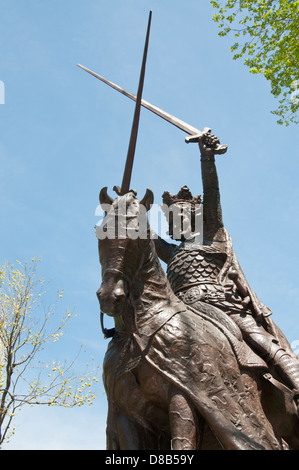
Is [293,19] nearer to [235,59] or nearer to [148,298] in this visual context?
[235,59]

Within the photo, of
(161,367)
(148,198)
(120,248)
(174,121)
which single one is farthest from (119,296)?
(174,121)

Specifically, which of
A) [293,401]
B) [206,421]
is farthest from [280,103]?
[206,421]

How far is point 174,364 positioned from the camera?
3598mm

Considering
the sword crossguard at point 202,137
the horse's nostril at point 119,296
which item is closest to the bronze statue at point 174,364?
the horse's nostril at point 119,296

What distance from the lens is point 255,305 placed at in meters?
4.88

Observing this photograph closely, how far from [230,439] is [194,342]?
73 centimetres

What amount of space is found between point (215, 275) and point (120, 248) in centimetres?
176

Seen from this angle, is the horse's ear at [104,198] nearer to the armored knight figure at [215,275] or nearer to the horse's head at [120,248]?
the horse's head at [120,248]

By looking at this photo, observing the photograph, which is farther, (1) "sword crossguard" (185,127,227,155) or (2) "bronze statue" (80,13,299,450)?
(1) "sword crossguard" (185,127,227,155)

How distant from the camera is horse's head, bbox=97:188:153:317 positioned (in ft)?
12.0

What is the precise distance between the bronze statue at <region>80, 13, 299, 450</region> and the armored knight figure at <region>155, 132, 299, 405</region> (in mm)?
19

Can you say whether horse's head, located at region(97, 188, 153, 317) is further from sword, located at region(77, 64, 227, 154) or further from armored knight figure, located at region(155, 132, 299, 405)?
sword, located at region(77, 64, 227, 154)

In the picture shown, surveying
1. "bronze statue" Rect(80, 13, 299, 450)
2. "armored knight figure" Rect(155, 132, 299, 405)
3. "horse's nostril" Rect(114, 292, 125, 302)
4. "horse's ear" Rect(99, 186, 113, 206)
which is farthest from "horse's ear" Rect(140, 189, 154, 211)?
"armored knight figure" Rect(155, 132, 299, 405)

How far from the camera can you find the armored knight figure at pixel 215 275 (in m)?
4.49
